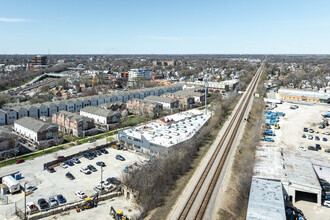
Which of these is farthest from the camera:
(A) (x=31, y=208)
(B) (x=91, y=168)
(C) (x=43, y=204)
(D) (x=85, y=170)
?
(B) (x=91, y=168)

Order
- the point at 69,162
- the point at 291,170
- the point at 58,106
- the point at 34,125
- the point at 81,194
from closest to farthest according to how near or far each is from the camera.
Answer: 1. the point at 81,194
2. the point at 291,170
3. the point at 69,162
4. the point at 34,125
5. the point at 58,106

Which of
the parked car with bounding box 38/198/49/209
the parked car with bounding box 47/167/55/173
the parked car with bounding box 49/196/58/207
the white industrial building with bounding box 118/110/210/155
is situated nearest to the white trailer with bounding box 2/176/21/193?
the parked car with bounding box 47/167/55/173

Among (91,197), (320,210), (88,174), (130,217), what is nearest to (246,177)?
(320,210)

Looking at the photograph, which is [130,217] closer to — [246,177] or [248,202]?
[248,202]

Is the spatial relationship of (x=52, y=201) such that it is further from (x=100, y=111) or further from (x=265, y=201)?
(x=100, y=111)

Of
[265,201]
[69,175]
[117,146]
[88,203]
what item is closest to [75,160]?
[69,175]

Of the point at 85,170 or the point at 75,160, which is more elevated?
the point at 75,160
